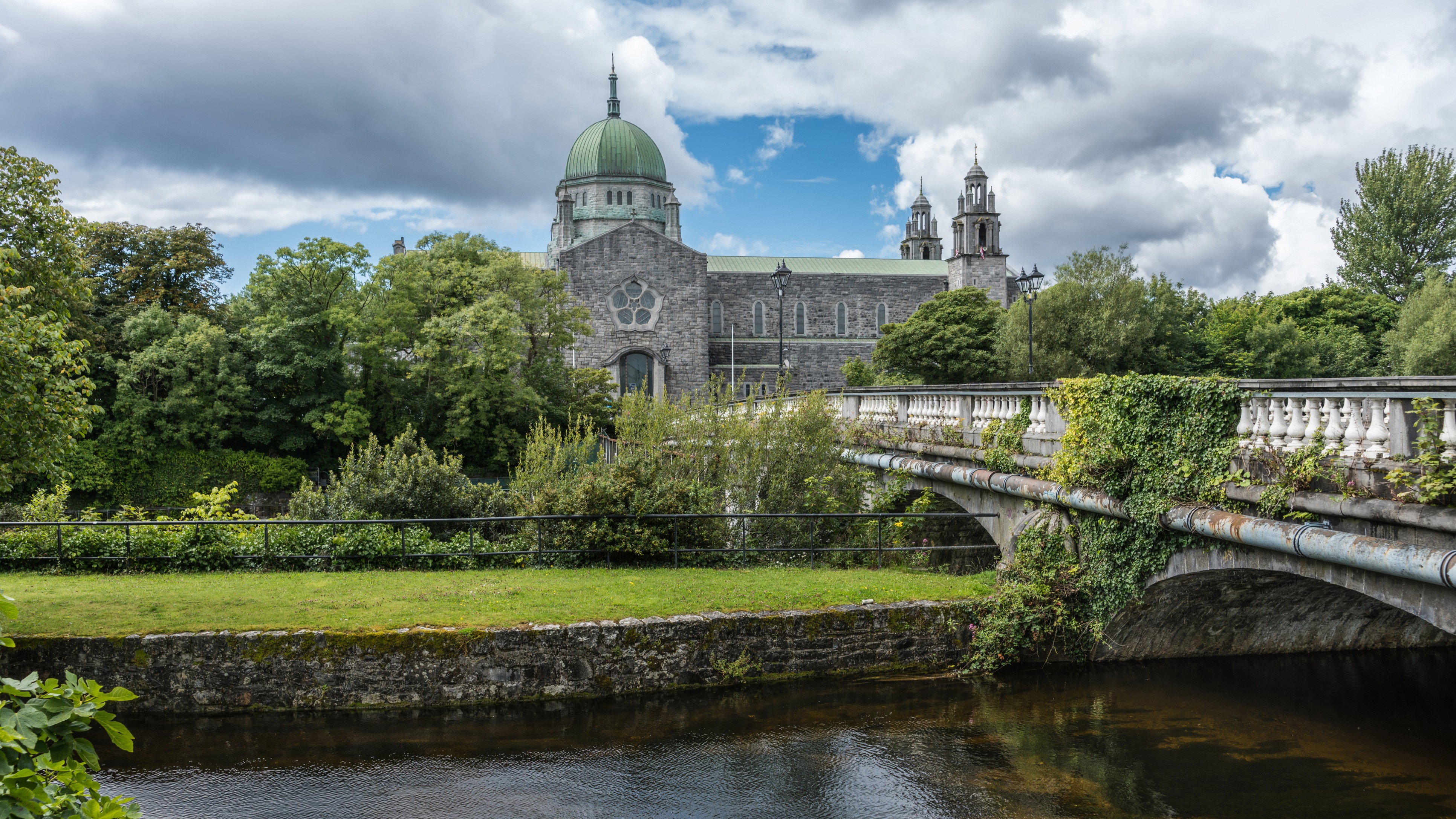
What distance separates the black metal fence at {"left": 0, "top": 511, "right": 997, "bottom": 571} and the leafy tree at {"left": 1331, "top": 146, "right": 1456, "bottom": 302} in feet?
174

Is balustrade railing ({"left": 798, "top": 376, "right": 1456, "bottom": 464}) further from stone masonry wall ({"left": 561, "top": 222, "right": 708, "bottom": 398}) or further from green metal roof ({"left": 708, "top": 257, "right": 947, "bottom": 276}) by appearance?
green metal roof ({"left": 708, "top": 257, "right": 947, "bottom": 276})

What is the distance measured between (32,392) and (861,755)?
9.17 metres

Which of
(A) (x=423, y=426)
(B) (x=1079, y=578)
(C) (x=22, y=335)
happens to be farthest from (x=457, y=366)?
(B) (x=1079, y=578)

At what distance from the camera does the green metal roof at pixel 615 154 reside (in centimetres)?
6838

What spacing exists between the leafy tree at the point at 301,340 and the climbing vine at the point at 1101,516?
32970 mm

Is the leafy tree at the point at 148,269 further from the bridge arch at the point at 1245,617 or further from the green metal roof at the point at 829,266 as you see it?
the bridge arch at the point at 1245,617

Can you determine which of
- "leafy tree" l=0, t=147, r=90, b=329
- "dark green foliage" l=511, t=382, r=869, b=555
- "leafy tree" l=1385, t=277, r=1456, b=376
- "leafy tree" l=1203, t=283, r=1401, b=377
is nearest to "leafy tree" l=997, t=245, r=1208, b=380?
"leafy tree" l=1203, t=283, r=1401, b=377

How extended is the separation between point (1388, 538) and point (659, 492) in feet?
30.7

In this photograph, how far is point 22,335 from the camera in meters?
9.16

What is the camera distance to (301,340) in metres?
38.6

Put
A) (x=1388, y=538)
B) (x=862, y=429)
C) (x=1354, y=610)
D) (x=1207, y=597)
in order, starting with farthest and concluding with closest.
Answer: (x=862, y=429)
(x=1354, y=610)
(x=1207, y=597)
(x=1388, y=538)

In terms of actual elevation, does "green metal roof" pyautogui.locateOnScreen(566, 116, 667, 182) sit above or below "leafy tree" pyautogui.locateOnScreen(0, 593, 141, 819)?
above

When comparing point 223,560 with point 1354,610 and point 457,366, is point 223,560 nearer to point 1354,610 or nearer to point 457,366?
point 1354,610

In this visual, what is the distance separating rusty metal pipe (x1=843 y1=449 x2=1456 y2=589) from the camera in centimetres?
596
